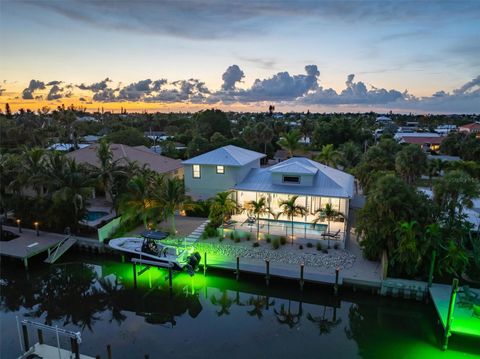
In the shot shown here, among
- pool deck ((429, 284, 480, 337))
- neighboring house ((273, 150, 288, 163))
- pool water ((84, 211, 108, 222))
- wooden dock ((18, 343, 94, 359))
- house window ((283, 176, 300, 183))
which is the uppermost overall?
house window ((283, 176, 300, 183))

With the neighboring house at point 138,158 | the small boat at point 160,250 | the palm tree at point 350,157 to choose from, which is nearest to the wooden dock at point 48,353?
the small boat at point 160,250

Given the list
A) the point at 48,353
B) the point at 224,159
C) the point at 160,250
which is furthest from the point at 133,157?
the point at 48,353

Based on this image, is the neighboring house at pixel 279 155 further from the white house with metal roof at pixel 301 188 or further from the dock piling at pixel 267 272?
the dock piling at pixel 267 272

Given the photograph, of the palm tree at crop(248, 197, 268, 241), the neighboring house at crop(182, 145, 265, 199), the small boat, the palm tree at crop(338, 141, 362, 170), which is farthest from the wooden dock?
the palm tree at crop(338, 141, 362, 170)

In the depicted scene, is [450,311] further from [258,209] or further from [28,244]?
[28,244]

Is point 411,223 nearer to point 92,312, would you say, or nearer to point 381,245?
point 381,245

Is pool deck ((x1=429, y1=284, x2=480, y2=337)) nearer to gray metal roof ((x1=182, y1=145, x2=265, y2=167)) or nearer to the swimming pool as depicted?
the swimming pool
